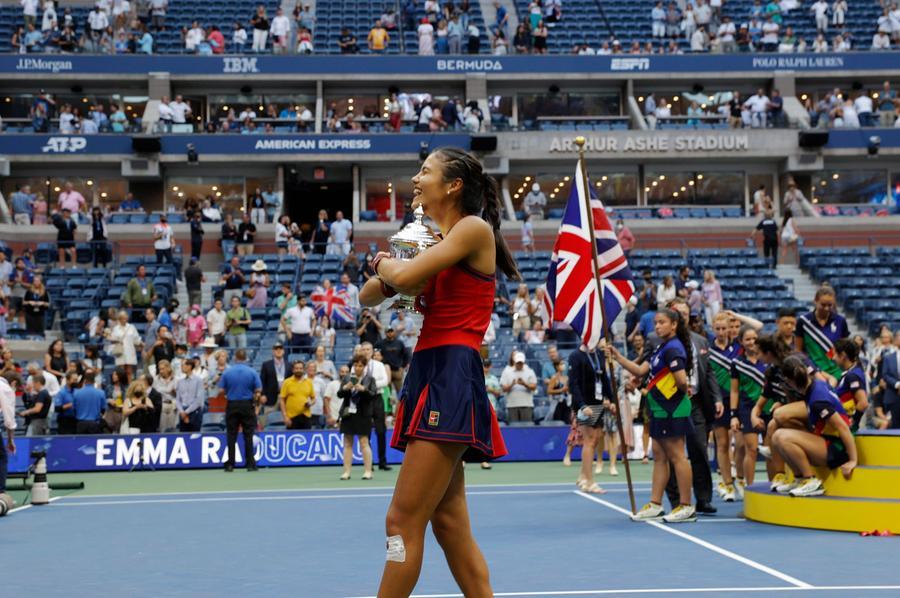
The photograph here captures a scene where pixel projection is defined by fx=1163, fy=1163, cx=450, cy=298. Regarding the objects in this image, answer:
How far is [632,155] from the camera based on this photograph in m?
40.2

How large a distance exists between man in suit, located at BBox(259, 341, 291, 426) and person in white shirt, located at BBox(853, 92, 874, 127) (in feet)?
86.7

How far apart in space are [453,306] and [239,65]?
126ft

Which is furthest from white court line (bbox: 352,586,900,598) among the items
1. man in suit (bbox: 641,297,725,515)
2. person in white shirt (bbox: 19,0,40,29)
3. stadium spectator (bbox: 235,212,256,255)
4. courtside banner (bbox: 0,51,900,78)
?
person in white shirt (bbox: 19,0,40,29)

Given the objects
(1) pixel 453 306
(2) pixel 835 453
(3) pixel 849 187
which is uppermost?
(3) pixel 849 187

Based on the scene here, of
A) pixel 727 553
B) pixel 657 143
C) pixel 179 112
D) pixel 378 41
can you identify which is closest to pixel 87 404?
pixel 727 553

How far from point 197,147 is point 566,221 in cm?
2878

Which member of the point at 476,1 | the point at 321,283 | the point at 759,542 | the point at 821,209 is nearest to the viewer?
the point at 759,542

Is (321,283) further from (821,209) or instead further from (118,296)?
(821,209)

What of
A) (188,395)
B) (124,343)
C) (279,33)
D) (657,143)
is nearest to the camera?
(188,395)

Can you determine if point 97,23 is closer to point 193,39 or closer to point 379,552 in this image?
point 193,39

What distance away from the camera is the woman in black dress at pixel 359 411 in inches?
682

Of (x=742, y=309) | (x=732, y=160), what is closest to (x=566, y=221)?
(x=742, y=309)

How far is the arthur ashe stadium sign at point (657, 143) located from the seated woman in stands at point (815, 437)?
2959 centimetres

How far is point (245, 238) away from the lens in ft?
109
